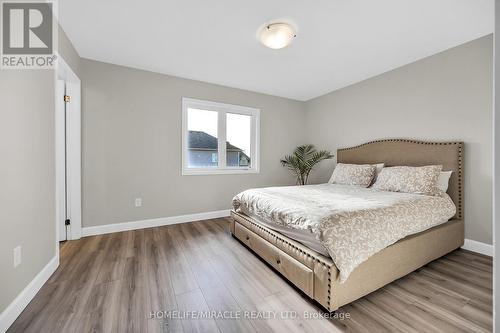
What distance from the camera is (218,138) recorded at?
386 cm

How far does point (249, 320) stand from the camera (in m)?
A: 1.37

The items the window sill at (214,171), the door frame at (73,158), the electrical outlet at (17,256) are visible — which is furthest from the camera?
the window sill at (214,171)

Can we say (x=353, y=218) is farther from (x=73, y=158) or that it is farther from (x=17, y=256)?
(x=73, y=158)

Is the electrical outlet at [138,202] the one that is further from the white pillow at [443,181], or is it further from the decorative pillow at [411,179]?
the white pillow at [443,181]

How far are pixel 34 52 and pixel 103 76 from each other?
1245mm

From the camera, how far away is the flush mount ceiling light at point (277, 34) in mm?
2066

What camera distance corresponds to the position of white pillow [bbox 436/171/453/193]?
2469 mm

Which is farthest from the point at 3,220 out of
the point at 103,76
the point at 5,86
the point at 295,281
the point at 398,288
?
the point at 398,288

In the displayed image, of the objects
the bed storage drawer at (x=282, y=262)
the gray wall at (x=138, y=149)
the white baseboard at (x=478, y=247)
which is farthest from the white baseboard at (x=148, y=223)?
the white baseboard at (x=478, y=247)

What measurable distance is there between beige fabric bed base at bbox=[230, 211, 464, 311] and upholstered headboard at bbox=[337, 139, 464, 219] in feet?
1.36

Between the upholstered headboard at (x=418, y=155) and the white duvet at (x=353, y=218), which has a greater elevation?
the upholstered headboard at (x=418, y=155)

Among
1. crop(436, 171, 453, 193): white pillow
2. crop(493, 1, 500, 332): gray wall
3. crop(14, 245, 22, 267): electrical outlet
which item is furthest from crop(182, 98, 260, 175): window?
crop(493, 1, 500, 332): gray wall

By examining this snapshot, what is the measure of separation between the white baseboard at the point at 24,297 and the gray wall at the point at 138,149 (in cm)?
108

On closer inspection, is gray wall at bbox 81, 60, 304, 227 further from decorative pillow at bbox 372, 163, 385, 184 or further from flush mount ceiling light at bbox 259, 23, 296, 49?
decorative pillow at bbox 372, 163, 385, 184
